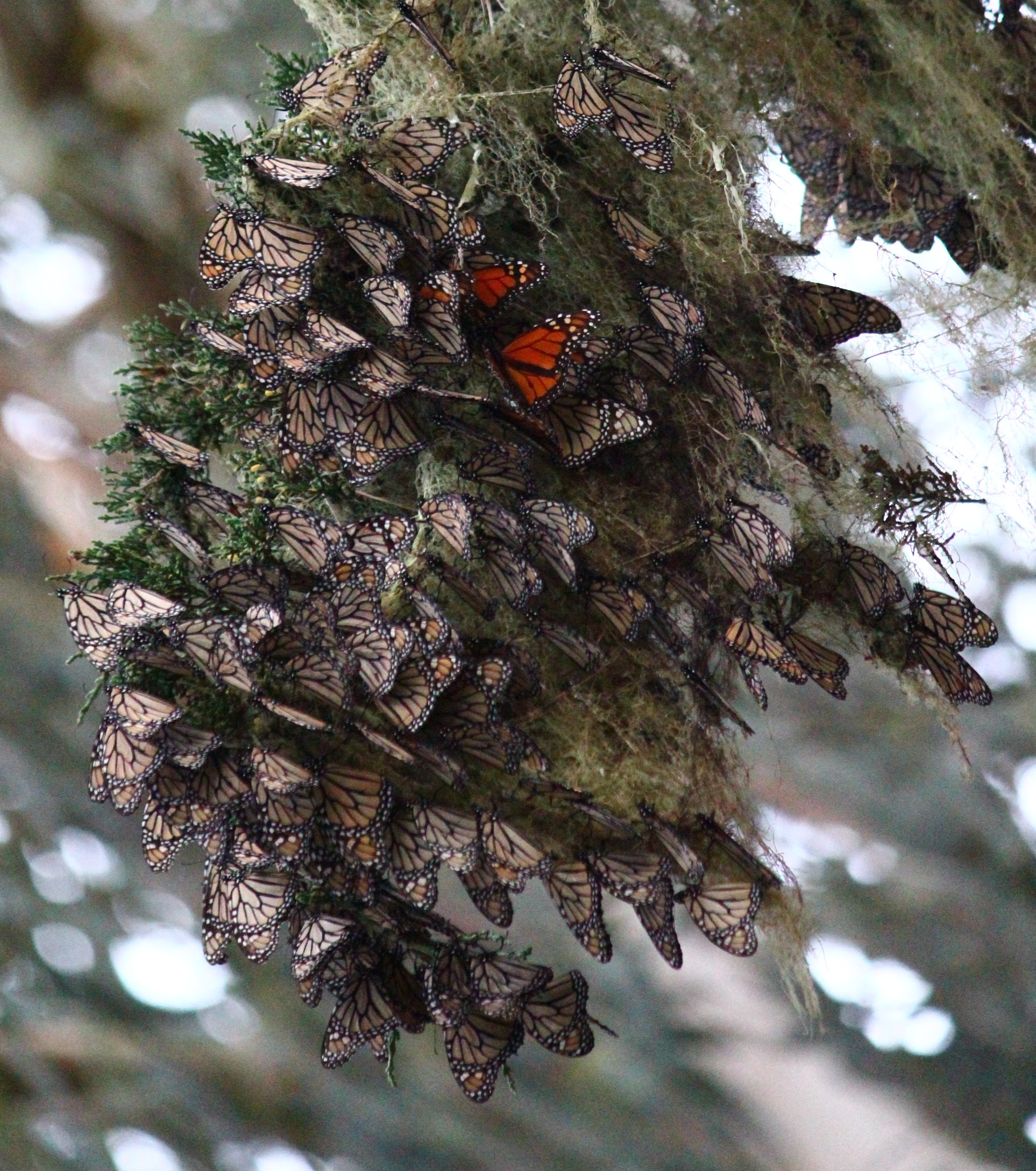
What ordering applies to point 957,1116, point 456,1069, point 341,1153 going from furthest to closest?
point 341,1153, point 957,1116, point 456,1069

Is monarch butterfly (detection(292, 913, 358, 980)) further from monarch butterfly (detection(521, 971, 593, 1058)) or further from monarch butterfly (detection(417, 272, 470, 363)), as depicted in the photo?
monarch butterfly (detection(417, 272, 470, 363))

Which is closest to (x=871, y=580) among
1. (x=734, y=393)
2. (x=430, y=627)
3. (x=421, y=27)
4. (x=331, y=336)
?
(x=734, y=393)

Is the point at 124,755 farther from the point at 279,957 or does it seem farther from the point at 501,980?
the point at 279,957

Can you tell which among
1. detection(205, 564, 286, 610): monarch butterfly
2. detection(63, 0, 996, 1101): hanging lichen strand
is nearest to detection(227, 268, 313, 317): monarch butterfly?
detection(63, 0, 996, 1101): hanging lichen strand

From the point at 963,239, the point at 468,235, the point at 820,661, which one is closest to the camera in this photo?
the point at 468,235

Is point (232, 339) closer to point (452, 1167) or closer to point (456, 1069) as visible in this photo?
point (456, 1069)

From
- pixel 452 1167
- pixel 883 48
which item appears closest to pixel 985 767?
pixel 452 1167
